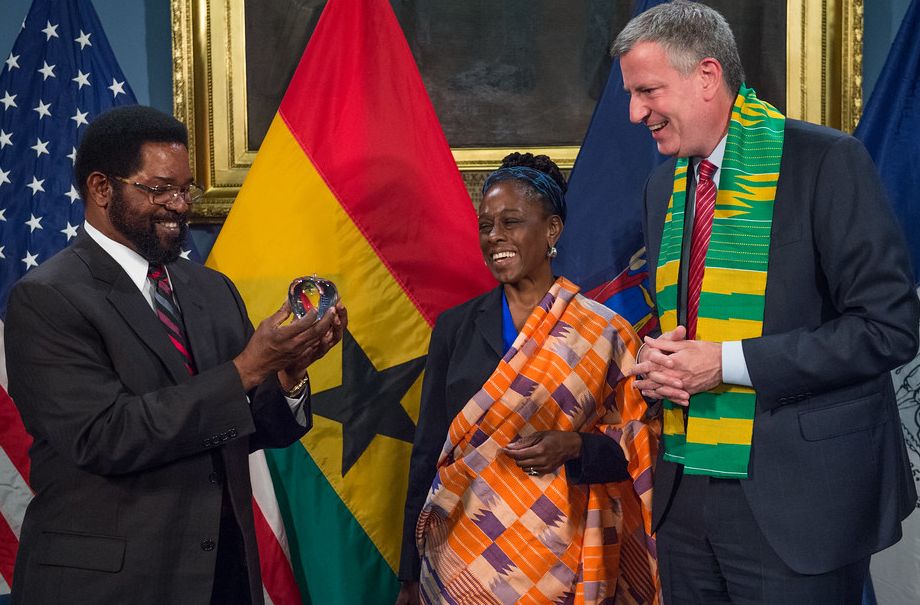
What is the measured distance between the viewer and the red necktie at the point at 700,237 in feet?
5.68

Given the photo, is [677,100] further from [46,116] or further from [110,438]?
[46,116]

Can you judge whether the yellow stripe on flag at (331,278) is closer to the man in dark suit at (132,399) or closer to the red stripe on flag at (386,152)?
the red stripe on flag at (386,152)

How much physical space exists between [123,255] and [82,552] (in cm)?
56

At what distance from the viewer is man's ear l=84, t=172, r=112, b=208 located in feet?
5.90

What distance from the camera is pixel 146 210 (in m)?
1.79

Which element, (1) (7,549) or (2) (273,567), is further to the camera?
(1) (7,549)

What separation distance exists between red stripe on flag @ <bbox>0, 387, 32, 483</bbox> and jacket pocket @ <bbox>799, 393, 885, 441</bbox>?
2.27m

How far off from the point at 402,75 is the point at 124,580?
1.70 meters

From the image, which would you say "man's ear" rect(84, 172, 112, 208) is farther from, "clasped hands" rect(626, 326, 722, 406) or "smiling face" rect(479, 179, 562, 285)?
"clasped hands" rect(626, 326, 722, 406)

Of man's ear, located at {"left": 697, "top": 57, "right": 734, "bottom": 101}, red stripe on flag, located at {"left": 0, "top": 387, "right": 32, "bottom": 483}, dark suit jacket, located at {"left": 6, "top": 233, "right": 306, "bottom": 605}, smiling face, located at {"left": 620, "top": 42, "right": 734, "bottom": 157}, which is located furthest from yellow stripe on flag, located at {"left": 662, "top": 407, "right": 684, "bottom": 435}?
red stripe on flag, located at {"left": 0, "top": 387, "right": 32, "bottom": 483}

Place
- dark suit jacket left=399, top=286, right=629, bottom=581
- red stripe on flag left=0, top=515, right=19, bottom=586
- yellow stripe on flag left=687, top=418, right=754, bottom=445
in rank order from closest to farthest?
1. yellow stripe on flag left=687, top=418, right=754, bottom=445
2. dark suit jacket left=399, top=286, right=629, bottom=581
3. red stripe on flag left=0, top=515, right=19, bottom=586

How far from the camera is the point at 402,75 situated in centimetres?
279

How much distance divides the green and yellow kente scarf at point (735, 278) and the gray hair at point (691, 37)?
0.31 feet

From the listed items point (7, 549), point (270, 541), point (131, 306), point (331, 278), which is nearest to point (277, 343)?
point (131, 306)
